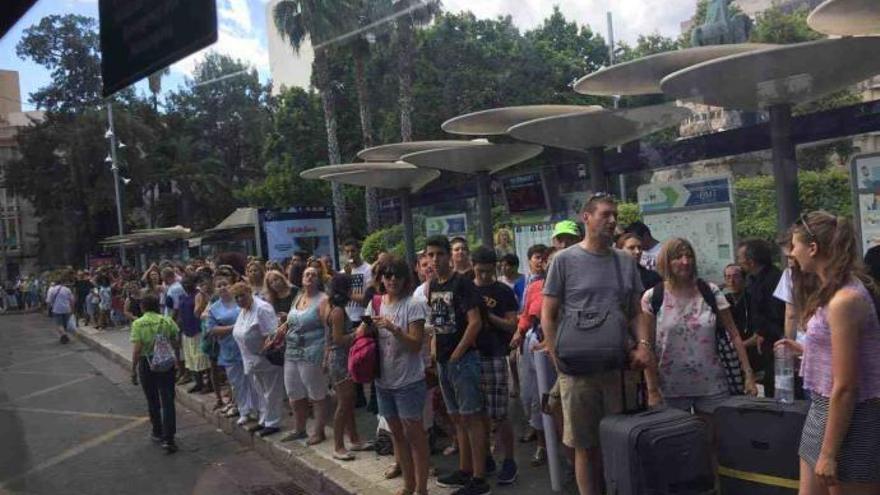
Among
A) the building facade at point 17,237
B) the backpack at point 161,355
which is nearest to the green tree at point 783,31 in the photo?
the backpack at point 161,355

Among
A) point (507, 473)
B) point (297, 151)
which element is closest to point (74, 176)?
point (297, 151)

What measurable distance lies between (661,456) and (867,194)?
342 centimetres

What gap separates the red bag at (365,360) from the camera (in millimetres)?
4902

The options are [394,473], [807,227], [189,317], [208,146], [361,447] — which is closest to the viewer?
[807,227]

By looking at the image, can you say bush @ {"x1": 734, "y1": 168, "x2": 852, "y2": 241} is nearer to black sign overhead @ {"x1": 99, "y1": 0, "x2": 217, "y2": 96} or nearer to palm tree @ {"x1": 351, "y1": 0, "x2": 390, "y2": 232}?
black sign overhead @ {"x1": 99, "y1": 0, "x2": 217, "y2": 96}

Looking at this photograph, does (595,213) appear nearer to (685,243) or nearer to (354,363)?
(685,243)

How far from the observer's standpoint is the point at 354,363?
491 centimetres

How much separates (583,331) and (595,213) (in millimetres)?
618

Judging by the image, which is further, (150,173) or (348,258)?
(150,173)

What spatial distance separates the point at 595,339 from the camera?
377 cm

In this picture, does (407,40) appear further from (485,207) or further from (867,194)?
(867,194)

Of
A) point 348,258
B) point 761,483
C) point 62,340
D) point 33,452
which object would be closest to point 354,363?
point 761,483

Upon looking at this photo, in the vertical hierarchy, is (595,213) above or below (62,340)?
above

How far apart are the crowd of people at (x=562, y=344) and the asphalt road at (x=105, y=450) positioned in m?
0.41
